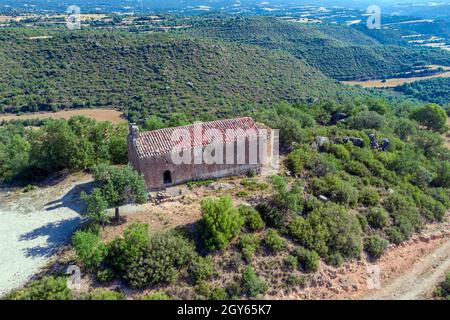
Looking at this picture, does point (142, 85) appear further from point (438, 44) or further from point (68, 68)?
point (438, 44)

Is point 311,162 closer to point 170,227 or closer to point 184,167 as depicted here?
point 184,167

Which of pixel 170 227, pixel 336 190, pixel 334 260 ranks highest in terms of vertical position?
pixel 336 190

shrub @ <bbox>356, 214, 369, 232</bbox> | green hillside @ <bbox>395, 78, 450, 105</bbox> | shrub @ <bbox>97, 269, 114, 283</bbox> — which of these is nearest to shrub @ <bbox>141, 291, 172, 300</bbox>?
shrub @ <bbox>97, 269, 114, 283</bbox>

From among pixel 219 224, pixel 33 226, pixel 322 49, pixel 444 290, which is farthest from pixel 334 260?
pixel 322 49

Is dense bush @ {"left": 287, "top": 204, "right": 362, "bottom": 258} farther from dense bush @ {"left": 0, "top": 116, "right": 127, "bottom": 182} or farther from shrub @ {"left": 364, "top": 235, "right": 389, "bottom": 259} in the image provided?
dense bush @ {"left": 0, "top": 116, "right": 127, "bottom": 182}

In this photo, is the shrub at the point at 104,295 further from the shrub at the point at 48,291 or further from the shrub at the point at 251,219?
the shrub at the point at 251,219

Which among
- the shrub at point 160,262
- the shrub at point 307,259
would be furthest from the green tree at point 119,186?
the shrub at point 307,259
